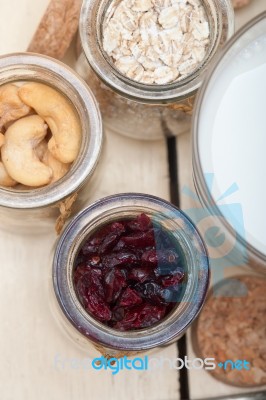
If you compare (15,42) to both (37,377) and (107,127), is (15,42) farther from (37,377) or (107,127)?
(37,377)

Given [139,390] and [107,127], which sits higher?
[107,127]

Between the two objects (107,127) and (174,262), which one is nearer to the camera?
(174,262)

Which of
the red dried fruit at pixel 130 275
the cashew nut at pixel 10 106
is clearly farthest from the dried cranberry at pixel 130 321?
the cashew nut at pixel 10 106

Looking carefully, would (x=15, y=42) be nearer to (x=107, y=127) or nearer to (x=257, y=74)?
(x=107, y=127)

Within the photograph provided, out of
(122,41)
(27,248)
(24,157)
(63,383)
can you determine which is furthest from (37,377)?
(122,41)

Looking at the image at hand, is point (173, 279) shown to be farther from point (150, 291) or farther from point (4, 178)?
point (4, 178)

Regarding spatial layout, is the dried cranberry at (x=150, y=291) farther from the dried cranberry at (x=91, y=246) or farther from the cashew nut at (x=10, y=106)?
the cashew nut at (x=10, y=106)

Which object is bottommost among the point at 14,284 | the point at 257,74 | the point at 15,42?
the point at 14,284

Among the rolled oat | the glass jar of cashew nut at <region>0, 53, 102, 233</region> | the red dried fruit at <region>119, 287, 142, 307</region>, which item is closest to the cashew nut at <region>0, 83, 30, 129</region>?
the glass jar of cashew nut at <region>0, 53, 102, 233</region>
